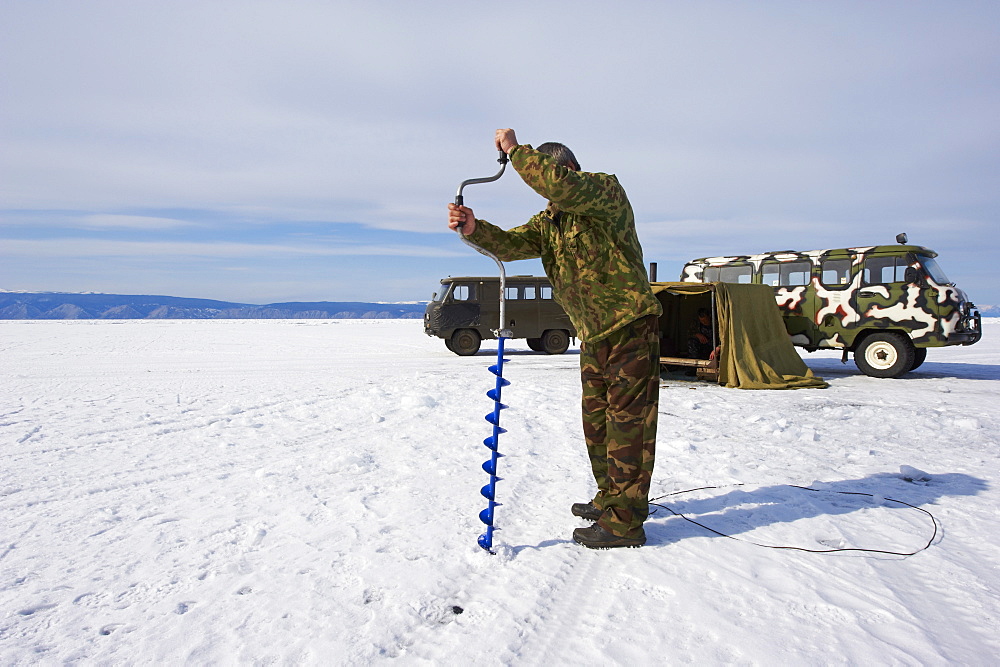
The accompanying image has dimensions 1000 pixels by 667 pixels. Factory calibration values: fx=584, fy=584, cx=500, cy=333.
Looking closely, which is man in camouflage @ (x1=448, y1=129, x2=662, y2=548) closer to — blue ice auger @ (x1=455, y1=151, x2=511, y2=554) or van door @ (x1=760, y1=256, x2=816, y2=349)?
blue ice auger @ (x1=455, y1=151, x2=511, y2=554)

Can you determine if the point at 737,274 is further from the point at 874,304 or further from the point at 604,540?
the point at 604,540

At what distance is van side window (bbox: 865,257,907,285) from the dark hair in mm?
9631

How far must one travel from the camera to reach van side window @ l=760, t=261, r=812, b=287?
36.3ft

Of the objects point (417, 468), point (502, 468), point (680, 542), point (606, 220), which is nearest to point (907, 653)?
point (680, 542)

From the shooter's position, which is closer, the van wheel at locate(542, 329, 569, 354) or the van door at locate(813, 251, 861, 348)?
the van door at locate(813, 251, 861, 348)

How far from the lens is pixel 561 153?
109 inches

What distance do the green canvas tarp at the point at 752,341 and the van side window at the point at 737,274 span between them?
77.1 inches

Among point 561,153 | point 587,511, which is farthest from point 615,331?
point 587,511

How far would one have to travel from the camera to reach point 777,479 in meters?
4.07

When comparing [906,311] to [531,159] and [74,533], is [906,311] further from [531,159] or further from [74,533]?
[74,533]

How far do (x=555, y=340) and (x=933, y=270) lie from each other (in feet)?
27.1

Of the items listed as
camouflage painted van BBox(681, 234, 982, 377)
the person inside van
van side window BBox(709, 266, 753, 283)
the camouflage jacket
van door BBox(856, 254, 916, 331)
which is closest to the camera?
the camouflage jacket

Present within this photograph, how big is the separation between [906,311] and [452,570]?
1034 cm

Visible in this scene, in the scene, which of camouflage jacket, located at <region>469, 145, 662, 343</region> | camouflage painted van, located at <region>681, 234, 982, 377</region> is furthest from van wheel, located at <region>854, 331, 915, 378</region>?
camouflage jacket, located at <region>469, 145, 662, 343</region>
